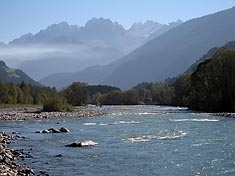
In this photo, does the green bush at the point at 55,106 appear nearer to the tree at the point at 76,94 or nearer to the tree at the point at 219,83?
the tree at the point at 219,83

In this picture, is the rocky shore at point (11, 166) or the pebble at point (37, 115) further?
the pebble at point (37, 115)

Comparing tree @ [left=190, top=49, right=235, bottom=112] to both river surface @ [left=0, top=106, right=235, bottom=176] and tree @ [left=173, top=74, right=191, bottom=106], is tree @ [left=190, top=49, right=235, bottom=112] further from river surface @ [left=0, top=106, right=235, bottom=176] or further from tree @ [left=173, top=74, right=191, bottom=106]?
river surface @ [left=0, top=106, right=235, bottom=176]

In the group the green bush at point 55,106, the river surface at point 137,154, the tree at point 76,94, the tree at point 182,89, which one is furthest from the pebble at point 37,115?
the tree at point 76,94

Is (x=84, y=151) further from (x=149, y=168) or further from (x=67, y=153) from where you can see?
(x=149, y=168)

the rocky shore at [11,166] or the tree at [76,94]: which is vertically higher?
the tree at [76,94]

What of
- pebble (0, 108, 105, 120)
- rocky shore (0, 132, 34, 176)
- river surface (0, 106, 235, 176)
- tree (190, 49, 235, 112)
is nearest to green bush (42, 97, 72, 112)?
pebble (0, 108, 105, 120)

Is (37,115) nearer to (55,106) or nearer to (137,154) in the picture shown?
(55,106)

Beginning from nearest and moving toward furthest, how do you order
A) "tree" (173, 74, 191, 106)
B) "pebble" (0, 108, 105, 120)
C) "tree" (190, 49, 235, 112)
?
"pebble" (0, 108, 105, 120)
"tree" (190, 49, 235, 112)
"tree" (173, 74, 191, 106)

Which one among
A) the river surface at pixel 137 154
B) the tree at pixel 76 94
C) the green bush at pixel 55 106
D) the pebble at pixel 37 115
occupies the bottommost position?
the river surface at pixel 137 154

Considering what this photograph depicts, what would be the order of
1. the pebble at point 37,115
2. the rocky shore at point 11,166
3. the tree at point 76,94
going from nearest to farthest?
the rocky shore at point 11,166 → the pebble at point 37,115 → the tree at point 76,94

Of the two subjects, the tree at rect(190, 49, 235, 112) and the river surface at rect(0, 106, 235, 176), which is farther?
the tree at rect(190, 49, 235, 112)

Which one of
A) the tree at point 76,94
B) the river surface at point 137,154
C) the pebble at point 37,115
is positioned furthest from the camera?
the tree at point 76,94

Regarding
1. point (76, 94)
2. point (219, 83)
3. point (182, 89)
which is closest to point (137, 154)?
point (219, 83)

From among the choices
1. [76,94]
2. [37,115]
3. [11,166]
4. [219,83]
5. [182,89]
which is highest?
[182,89]
